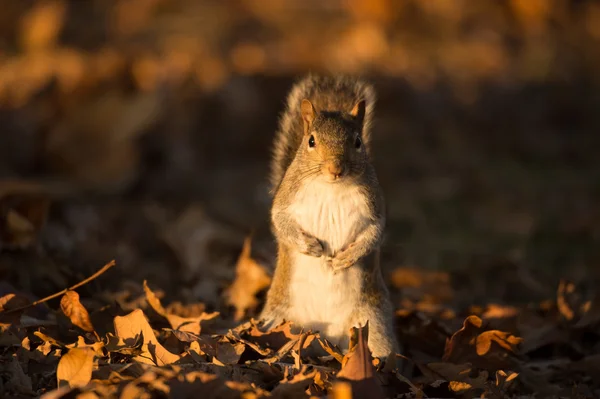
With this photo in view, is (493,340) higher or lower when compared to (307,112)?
lower

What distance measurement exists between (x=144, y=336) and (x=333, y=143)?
1.32 metres

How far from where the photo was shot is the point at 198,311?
15.8 feet

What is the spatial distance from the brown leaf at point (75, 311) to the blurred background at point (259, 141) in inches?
19.0

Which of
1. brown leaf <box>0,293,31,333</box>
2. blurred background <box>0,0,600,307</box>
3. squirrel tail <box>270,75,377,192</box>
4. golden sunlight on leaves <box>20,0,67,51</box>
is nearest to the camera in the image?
brown leaf <box>0,293,31,333</box>

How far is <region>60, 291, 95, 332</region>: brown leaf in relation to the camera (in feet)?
13.4

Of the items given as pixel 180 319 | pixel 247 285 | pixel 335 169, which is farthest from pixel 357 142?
pixel 247 285

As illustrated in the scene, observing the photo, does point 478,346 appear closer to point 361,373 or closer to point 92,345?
point 361,373

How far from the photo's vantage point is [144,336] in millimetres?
3828

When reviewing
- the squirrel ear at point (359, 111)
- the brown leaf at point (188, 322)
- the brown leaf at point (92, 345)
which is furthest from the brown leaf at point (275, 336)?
the squirrel ear at point (359, 111)

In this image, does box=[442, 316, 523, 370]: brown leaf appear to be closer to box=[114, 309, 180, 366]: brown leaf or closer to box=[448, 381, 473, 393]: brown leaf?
box=[448, 381, 473, 393]: brown leaf

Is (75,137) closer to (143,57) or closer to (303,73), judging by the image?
(143,57)

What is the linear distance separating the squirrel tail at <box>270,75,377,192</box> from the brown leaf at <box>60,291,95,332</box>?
123 cm

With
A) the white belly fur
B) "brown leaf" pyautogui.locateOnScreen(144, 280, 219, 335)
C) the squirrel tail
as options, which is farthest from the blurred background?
the white belly fur

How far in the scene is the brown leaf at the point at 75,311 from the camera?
4086 millimetres
